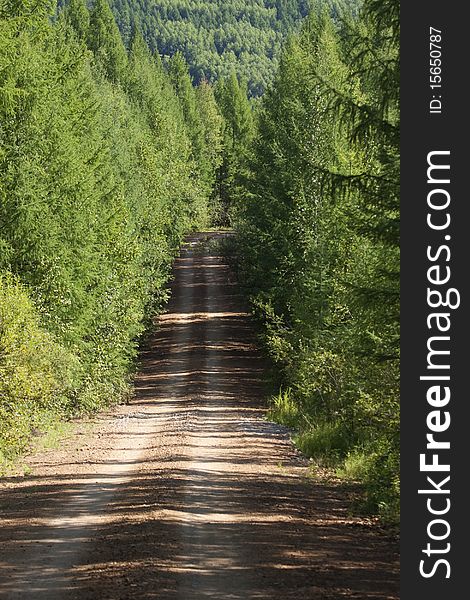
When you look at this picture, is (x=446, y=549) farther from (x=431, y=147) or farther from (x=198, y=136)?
(x=198, y=136)

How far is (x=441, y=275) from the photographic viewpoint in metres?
10.9

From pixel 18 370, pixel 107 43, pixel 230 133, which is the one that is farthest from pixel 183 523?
pixel 230 133

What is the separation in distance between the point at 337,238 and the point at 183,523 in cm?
1383

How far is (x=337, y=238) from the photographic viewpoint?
27.0m

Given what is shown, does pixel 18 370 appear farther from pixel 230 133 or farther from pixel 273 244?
pixel 230 133

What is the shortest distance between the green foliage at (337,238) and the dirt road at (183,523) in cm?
147

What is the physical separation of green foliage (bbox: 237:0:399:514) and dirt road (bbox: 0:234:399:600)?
1474 mm

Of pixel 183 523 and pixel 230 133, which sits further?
pixel 230 133

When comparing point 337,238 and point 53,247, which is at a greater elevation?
point 337,238

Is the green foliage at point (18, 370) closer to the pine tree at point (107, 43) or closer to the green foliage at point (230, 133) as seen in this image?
the pine tree at point (107, 43)

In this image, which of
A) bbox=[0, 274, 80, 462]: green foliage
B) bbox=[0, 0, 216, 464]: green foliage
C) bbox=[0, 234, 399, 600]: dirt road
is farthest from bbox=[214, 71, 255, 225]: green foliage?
bbox=[0, 274, 80, 462]: green foliage

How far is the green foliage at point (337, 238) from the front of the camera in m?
13.5

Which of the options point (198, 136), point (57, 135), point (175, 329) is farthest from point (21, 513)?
point (198, 136)

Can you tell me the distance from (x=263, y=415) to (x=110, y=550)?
69.2 ft
